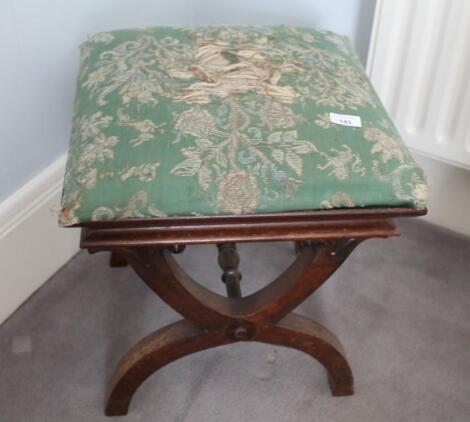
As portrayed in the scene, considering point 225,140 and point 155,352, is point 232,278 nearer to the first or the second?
point 155,352

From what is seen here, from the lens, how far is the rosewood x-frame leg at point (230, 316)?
2.55ft

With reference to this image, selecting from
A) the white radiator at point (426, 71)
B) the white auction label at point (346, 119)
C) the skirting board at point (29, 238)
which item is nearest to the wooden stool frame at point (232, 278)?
the white auction label at point (346, 119)

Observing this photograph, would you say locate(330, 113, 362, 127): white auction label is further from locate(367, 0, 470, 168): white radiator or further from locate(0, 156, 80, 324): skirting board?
locate(0, 156, 80, 324): skirting board

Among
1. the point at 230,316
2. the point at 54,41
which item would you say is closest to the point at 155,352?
the point at 230,316

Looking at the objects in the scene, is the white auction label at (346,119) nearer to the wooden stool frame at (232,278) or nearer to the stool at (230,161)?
the stool at (230,161)

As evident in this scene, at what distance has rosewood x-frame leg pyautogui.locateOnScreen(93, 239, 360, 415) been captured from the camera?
0.78m

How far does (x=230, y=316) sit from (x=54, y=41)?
1.74ft

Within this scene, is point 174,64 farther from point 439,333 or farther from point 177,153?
point 439,333

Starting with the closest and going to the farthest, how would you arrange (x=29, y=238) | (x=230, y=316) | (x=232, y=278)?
(x=230, y=316)
(x=232, y=278)
(x=29, y=238)

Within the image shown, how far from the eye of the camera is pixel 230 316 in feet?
2.82

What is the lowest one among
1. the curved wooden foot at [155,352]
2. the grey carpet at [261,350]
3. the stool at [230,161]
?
the grey carpet at [261,350]

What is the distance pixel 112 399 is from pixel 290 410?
10.4 inches

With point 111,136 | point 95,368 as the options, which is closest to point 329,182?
point 111,136

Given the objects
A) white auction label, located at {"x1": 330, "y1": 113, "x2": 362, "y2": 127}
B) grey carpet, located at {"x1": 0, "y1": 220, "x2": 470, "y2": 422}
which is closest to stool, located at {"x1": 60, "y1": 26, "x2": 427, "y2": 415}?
white auction label, located at {"x1": 330, "y1": 113, "x2": 362, "y2": 127}
